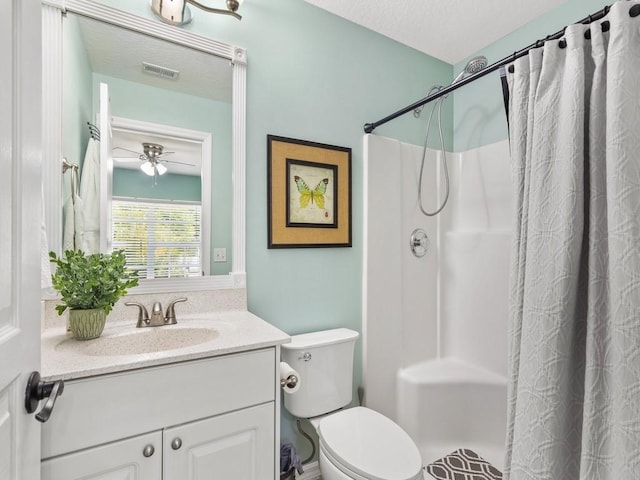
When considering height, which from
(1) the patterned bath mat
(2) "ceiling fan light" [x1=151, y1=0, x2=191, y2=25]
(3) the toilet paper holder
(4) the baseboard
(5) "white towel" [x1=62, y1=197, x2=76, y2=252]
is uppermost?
(2) "ceiling fan light" [x1=151, y1=0, x2=191, y2=25]

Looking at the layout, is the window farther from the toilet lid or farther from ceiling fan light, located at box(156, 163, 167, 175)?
the toilet lid

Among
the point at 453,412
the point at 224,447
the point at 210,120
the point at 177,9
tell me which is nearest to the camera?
the point at 224,447

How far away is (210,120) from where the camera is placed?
1505 millimetres

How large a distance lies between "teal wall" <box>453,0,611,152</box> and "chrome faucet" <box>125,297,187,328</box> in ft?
6.87

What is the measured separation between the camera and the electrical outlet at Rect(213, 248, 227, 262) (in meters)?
1.51

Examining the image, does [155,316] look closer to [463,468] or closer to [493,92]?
[463,468]

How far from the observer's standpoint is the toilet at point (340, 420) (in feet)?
3.92

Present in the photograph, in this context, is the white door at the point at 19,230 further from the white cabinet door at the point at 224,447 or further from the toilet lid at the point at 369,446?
the toilet lid at the point at 369,446

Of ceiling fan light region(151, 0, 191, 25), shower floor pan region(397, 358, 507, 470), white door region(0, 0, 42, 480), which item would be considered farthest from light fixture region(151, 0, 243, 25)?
shower floor pan region(397, 358, 507, 470)

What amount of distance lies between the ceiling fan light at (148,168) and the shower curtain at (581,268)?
141 centimetres

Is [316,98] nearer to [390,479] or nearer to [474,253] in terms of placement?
[474,253]

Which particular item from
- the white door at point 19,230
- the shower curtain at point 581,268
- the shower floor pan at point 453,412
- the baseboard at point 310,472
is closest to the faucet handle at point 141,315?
the white door at point 19,230

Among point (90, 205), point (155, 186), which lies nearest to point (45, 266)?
point (90, 205)

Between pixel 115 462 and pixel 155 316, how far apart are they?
0.52 m
